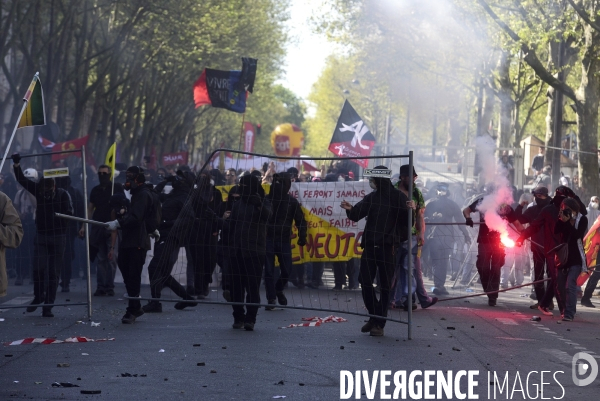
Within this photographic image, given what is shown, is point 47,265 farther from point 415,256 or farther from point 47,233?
point 415,256

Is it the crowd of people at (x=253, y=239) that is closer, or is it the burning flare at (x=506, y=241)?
the crowd of people at (x=253, y=239)

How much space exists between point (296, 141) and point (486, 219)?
56.5m

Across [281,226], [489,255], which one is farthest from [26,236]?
[489,255]

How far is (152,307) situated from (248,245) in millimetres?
2108

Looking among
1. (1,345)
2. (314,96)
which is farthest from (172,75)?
Result: (314,96)

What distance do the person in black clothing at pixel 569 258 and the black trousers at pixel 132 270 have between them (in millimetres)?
5147

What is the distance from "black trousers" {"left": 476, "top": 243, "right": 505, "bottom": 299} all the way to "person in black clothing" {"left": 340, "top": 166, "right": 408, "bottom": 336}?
15.4 ft

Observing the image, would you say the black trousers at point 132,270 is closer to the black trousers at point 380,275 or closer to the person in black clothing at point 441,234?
the black trousers at point 380,275

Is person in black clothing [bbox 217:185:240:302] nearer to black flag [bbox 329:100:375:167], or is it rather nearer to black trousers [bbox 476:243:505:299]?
black trousers [bbox 476:243:505:299]

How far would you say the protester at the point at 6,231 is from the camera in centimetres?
905

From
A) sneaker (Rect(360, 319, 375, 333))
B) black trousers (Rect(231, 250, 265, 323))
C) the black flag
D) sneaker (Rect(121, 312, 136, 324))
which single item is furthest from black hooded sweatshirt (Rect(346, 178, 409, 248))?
the black flag

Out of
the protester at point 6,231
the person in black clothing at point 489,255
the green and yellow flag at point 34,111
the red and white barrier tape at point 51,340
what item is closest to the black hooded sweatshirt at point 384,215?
the red and white barrier tape at point 51,340

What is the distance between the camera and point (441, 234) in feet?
57.9

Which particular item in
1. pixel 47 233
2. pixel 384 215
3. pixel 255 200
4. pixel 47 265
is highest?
pixel 255 200
